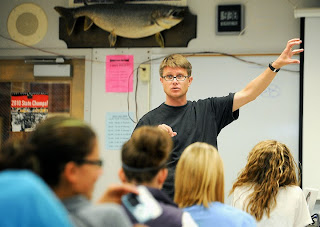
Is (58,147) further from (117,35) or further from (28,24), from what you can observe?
(28,24)

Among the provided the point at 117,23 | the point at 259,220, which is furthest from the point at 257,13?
the point at 259,220

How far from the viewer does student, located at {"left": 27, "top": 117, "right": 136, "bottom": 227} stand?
1.06 meters

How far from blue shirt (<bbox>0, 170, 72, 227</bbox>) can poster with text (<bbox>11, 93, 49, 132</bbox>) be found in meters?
3.56

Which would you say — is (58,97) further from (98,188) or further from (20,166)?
(20,166)

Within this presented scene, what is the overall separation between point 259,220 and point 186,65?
0.84m

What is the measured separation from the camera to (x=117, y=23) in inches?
161

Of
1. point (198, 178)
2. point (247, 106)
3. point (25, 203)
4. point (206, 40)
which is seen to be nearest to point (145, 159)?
point (198, 178)

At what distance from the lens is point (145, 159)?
147 centimetres

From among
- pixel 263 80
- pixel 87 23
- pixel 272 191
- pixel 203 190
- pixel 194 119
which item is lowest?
pixel 272 191

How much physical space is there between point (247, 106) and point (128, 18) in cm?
118

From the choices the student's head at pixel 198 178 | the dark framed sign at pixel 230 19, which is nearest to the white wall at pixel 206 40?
the dark framed sign at pixel 230 19


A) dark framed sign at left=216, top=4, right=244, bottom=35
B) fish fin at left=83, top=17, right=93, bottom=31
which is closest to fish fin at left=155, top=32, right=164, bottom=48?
dark framed sign at left=216, top=4, right=244, bottom=35

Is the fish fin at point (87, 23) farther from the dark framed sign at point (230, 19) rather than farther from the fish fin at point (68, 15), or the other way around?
the dark framed sign at point (230, 19)

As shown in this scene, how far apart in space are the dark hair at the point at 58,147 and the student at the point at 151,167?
38 cm
